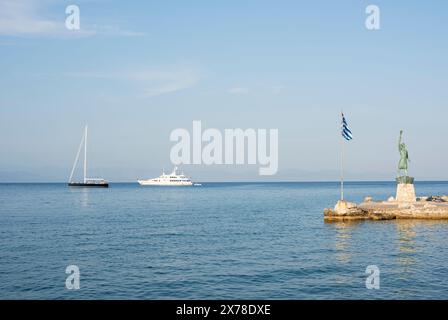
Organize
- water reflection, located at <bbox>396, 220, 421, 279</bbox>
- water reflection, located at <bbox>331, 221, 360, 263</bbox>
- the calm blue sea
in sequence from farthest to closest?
water reflection, located at <bbox>331, 221, 360, 263</bbox>
water reflection, located at <bbox>396, 220, 421, 279</bbox>
the calm blue sea

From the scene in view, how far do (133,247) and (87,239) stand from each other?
795 centimetres

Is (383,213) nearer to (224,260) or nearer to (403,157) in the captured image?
(403,157)

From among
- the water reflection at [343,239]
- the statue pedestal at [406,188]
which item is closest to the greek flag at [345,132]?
the water reflection at [343,239]

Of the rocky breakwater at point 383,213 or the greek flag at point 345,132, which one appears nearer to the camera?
the greek flag at point 345,132

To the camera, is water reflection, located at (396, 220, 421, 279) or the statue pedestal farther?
the statue pedestal

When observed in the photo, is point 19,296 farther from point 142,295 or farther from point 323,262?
point 323,262

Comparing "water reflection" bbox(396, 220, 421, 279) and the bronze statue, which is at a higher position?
the bronze statue

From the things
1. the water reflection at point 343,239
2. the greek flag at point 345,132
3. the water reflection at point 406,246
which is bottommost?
the water reflection at point 343,239

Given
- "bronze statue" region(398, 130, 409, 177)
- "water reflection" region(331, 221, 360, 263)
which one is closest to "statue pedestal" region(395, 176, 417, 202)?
"bronze statue" region(398, 130, 409, 177)

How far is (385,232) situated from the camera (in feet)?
168

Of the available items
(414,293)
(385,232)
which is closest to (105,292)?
(414,293)

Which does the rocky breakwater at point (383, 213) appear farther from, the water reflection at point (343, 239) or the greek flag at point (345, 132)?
the greek flag at point (345, 132)

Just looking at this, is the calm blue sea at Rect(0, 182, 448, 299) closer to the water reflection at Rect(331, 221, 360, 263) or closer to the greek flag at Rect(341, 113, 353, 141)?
the water reflection at Rect(331, 221, 360, 263)
